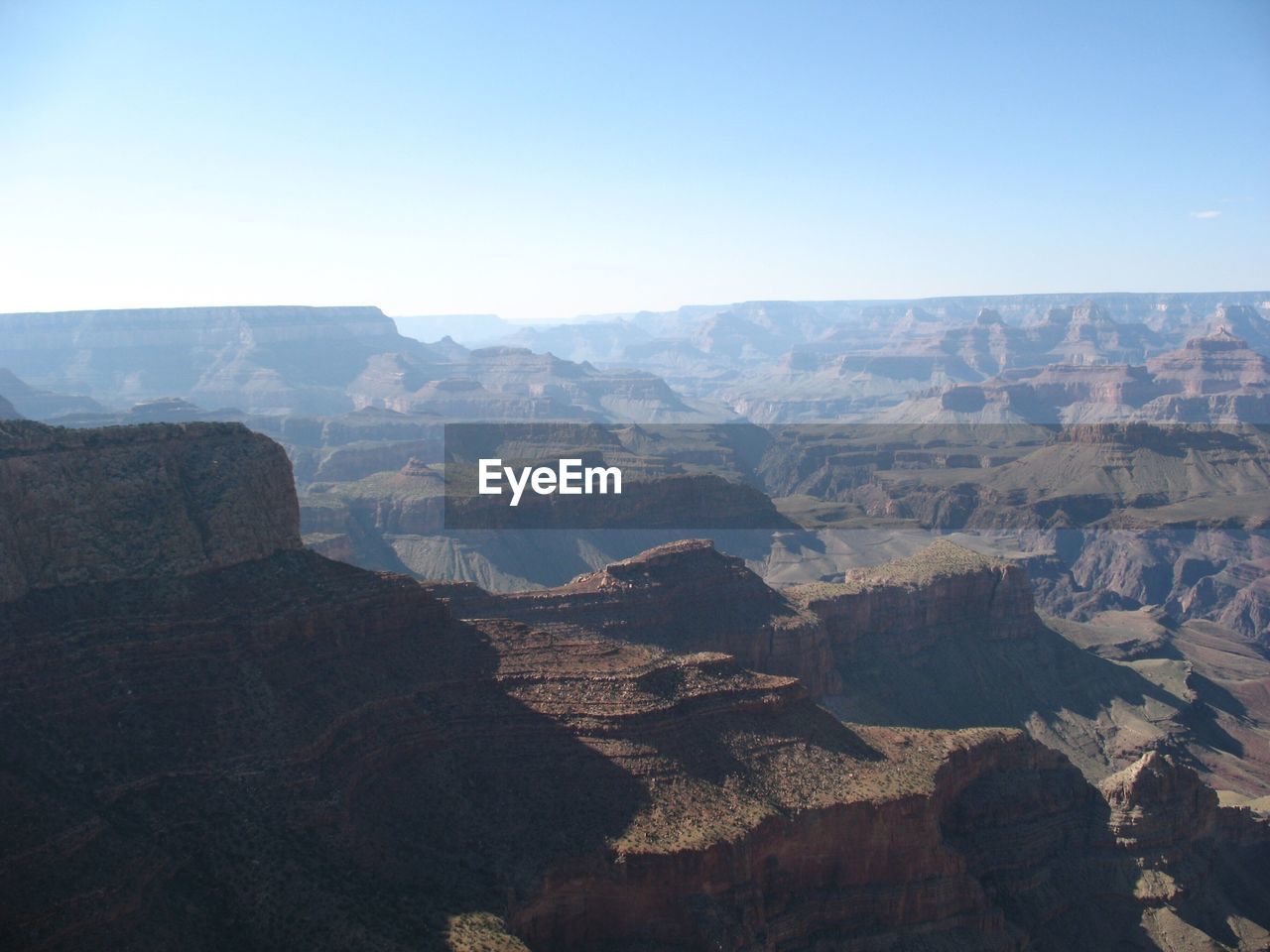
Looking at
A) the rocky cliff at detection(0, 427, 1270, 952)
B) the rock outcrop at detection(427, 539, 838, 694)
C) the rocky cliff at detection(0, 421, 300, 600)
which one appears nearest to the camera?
the rocky cliff at detection(0, 427, 1270, 952)

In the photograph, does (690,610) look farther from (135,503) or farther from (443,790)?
(135,503)

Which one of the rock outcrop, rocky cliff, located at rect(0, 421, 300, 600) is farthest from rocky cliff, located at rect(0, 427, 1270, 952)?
the rock outcrop

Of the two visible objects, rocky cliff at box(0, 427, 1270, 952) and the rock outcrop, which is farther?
the rock outcrop

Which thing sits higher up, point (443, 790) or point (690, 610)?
point (443, 790)

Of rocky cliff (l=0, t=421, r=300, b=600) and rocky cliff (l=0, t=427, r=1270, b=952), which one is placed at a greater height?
rocky cliff (l=0, t=421, r=300, b=600)

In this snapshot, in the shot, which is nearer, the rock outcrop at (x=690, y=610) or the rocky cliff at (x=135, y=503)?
the rocky cliff at (x=135, y=503)

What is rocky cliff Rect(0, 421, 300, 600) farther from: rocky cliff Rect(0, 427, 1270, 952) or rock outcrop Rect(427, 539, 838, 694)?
Result: rock outcrop Rect(427, 539, 838, 694)

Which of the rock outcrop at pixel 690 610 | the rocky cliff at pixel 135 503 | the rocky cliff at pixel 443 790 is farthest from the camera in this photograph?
the rock outcrop at pixel 690 610

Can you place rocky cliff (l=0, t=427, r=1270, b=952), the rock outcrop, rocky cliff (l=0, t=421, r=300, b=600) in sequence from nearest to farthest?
rocky cliff (l=0, t=427, r=1270, b=952)
rocky cliff (l=0, t=421, r=300, b=600)
the rock outcrop

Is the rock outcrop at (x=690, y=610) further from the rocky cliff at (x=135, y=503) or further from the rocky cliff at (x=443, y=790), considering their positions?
the rocky cliff at (x=135, y=503)

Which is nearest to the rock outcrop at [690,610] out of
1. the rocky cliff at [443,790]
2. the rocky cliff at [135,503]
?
the rocky cliff at [443,790]

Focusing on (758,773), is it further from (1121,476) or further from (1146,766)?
(1121,476)

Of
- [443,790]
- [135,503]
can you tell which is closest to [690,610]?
[443,790]
